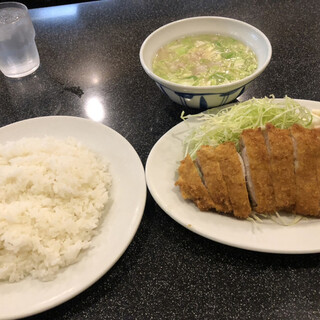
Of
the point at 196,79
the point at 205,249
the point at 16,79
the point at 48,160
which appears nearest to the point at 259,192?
the point at 205,249

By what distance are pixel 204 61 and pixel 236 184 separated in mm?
1105

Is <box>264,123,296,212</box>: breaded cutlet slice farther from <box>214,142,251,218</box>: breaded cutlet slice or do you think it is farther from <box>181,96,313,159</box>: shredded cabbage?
<box>181,96,313,159</box>: shredded cabbage

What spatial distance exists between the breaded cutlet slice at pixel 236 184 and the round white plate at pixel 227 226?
0.20 ft

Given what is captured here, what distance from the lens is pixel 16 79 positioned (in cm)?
269

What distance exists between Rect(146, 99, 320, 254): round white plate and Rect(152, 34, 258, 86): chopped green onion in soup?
0.68 m

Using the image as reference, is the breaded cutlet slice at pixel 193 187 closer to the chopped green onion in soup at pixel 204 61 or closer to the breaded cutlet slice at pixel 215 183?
the breaded cutlet slice at pixel 215 183

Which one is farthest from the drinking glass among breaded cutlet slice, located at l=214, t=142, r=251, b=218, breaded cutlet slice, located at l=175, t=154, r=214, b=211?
breaded cutlet slice, located at l=214, t=142, r=251, b=218

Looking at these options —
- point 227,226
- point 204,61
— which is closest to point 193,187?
point 227,226

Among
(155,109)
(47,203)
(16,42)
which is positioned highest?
(16,42)

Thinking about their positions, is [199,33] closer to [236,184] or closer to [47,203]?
[236,184]

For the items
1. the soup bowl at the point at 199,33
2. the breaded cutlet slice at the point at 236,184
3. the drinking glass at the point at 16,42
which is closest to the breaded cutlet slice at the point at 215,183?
the breaded cutlet slice at the point at 236,184

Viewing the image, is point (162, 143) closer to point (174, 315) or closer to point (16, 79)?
point (174, 315)

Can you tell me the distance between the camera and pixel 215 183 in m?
1.50

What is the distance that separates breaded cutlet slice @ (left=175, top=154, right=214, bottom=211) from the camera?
1.51m
